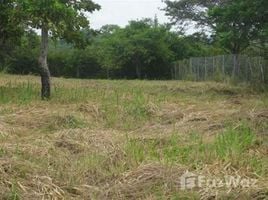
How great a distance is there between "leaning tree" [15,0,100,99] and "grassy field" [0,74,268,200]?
2335 millimetres

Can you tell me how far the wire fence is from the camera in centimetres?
2035

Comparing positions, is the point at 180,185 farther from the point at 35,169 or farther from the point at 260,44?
the point at 260,44

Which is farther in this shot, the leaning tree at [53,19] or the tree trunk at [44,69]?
the tree trunk at [44,69]

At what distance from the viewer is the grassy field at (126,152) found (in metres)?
4.64

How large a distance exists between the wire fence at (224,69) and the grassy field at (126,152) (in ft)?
37.0

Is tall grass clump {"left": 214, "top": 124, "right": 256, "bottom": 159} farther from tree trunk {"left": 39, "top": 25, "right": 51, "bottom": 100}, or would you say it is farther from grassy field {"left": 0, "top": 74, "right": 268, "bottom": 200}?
tree trunk {"left": 39, "top": 25, "right": 51, "bottom": 100}

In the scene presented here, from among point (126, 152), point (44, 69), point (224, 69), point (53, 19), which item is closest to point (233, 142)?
point (126, 152)

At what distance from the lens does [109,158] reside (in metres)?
5.66

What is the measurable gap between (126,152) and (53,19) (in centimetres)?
614

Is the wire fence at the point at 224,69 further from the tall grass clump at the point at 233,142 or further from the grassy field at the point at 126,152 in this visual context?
the tall grass clump at the point at 233,142

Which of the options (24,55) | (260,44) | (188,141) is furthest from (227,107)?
(24,55)

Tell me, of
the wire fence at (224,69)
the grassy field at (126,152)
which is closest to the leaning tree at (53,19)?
the grassy field at (126,152)

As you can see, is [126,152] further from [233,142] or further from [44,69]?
[44,69]

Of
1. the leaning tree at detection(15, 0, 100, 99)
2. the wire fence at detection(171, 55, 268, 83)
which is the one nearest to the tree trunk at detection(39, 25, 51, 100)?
the leaning tree at detection(15, 0, 100, 99)
